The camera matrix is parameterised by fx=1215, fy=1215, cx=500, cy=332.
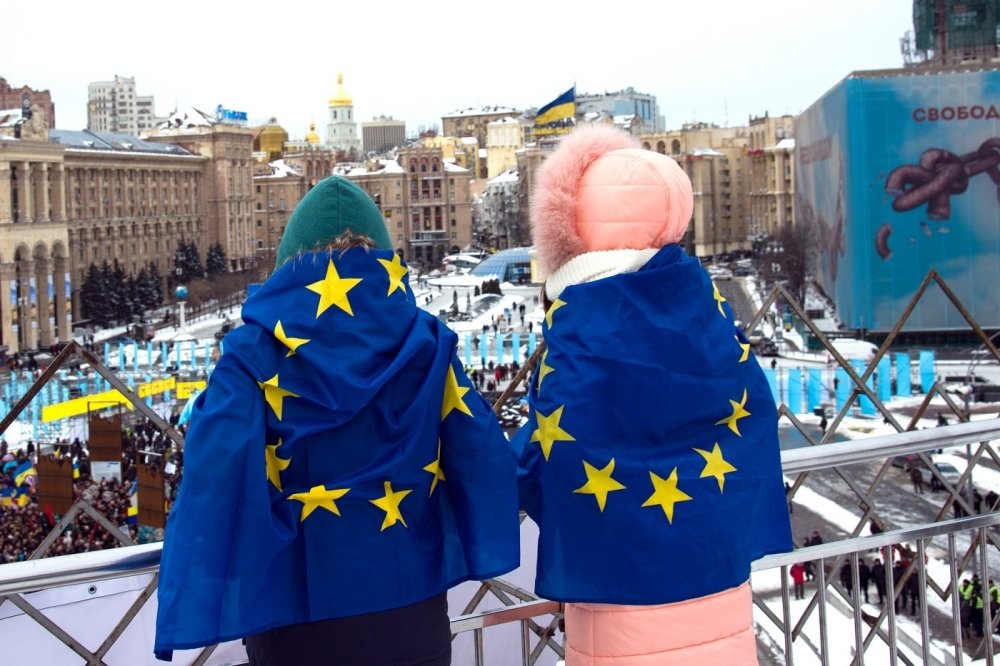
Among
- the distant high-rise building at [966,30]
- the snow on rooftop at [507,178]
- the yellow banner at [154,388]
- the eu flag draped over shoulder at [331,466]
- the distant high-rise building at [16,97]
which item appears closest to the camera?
the eu flag draped over shoulder at [331,466]

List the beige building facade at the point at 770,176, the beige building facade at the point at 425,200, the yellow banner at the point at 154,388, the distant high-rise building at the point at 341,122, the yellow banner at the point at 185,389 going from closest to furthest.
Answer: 1. the yellow banner at the point at 154,388
2. the yellow banner at the point at 185,389
3. the beige building facade at the point at 770,176
4. the beige building facade at the point at 425,200
5. the distant high-rise building at the point at 341,122

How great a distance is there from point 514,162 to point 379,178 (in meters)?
11.0

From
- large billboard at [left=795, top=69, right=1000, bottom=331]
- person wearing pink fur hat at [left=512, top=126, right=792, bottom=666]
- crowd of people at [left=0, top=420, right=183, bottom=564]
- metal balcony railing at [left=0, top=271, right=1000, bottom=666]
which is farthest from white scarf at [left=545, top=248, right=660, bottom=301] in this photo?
large billboard at [left=795, top=69, right=1000, bottom=331]

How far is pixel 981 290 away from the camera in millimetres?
18844

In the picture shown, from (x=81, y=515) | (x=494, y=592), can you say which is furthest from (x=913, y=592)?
(x=494, y=592)

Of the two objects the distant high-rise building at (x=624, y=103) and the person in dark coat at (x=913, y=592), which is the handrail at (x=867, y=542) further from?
the distant high-rise building at (x=624, y=103)

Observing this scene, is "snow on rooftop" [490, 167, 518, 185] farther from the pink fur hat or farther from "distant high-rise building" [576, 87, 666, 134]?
the pink fur hat

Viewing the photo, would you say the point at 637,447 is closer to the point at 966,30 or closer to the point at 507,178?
the point at 966,30

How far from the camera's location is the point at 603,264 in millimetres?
1604

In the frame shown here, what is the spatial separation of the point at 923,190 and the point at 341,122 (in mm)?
52150

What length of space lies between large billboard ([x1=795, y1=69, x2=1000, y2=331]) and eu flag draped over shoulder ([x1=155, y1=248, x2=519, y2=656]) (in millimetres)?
18077

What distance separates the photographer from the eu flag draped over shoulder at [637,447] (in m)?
1.54

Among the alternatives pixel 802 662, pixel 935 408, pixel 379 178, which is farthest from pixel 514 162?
pixel 802 662

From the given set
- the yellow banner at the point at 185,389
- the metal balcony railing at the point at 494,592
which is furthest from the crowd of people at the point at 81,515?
the yellow banner at the point at 185,389
